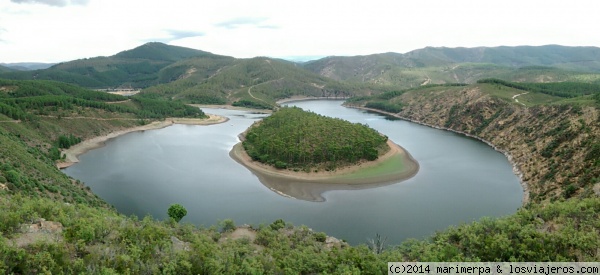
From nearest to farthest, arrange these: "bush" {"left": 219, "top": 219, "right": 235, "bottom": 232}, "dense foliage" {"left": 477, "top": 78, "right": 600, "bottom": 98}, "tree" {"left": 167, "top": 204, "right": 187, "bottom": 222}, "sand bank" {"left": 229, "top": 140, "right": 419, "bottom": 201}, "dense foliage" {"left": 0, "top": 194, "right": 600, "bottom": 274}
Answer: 1. "dense foliage" {"left": 0, "top": 194, "right": 600, "bottom": 274}
2. "bush" {"left": 219, "top": 219, "right": 235, "bottom": 232}
3. "tree" {"left": 167, "top": 204, "right": 187, "bottom": 222}
4. "sand bank" {"left": 229, "top": 140, "right": 419, "bottom": 201}
5. "dense foliage" {"left": 477, "top": 78, "right": 600, "bottom": 98}

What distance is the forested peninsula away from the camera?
69062 millimetres

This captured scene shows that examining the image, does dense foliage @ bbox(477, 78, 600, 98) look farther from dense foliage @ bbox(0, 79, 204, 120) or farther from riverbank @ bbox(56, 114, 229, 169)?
dense foliage @ bbox(0, 79, 204, 120)

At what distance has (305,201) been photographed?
56.4m

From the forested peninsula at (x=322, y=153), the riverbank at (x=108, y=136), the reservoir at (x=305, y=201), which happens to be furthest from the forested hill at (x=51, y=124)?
the forested peninsula at (x=322, y=153)

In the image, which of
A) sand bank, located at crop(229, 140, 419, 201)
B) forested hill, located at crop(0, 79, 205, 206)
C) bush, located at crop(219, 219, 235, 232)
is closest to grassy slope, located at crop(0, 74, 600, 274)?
forested hill, located at crop(0, 79, 205, 206)

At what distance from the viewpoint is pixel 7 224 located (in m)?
22.9

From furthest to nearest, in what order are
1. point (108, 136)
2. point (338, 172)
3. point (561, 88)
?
point (561, 88)
point (108, 136)
point (338, 172)

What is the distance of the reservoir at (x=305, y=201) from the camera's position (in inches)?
1919

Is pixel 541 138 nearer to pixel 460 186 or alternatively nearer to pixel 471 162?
pixel 471 162

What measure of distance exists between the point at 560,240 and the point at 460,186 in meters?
41.0

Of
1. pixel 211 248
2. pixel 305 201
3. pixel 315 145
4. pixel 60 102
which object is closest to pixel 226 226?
pixel 211 248

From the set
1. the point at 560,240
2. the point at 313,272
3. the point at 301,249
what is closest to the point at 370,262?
the point at 313,272

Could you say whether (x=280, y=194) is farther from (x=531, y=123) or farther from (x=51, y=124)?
(x=51, y=124)

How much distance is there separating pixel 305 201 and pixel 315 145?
19404 mm
